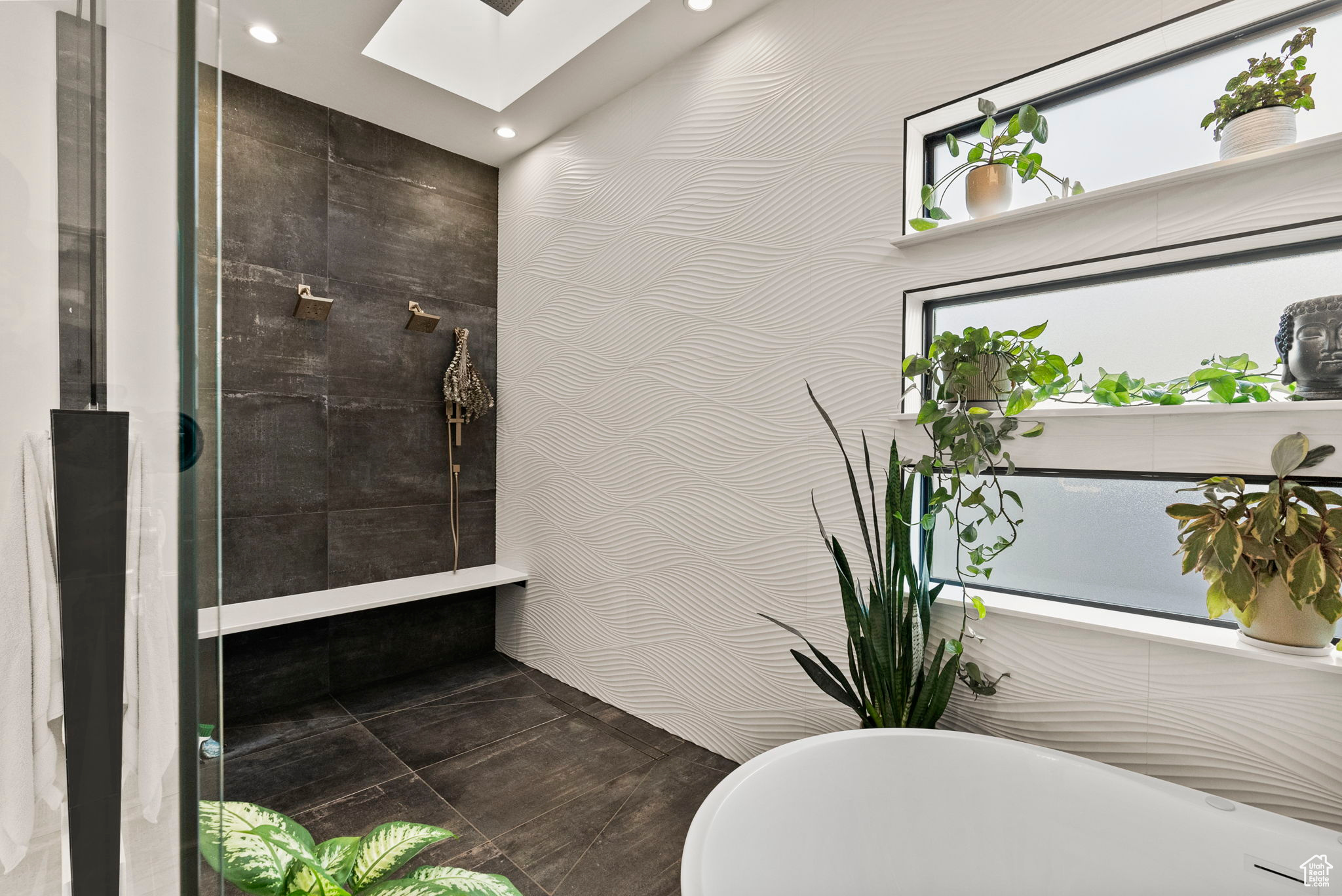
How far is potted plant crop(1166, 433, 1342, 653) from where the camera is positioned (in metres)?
1.15

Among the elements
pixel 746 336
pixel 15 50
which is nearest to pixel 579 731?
pixel 746 336

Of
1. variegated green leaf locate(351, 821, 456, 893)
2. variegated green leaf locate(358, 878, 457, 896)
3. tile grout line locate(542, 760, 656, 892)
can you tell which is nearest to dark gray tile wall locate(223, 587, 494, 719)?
tile grout line locate(542, 760, 656, 892)

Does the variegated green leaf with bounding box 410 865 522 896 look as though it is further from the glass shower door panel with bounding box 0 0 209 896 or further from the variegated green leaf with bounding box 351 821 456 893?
the glass shower door panel with bounding box 0 0 209 896

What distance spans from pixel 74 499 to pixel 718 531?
2.15m

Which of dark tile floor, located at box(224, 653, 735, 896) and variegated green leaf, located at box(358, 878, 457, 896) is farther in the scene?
dark tile floor, located at box(224, 653, 735, 896)

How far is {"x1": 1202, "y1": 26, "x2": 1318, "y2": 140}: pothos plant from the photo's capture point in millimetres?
1268

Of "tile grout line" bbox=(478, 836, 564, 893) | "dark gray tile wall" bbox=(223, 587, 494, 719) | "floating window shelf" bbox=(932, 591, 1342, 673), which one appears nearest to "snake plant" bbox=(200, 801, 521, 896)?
"tile grout line" bbox=(478, 836, 564, 893)

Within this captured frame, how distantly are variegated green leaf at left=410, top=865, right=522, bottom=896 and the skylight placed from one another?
2637 mm

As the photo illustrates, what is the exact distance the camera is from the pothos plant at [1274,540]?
1144mm

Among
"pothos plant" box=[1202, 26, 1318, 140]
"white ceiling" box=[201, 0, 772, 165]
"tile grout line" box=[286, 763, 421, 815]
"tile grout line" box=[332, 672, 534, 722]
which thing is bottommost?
"tile grout line" box=[332, 672, 534, 722]

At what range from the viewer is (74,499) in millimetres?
268
